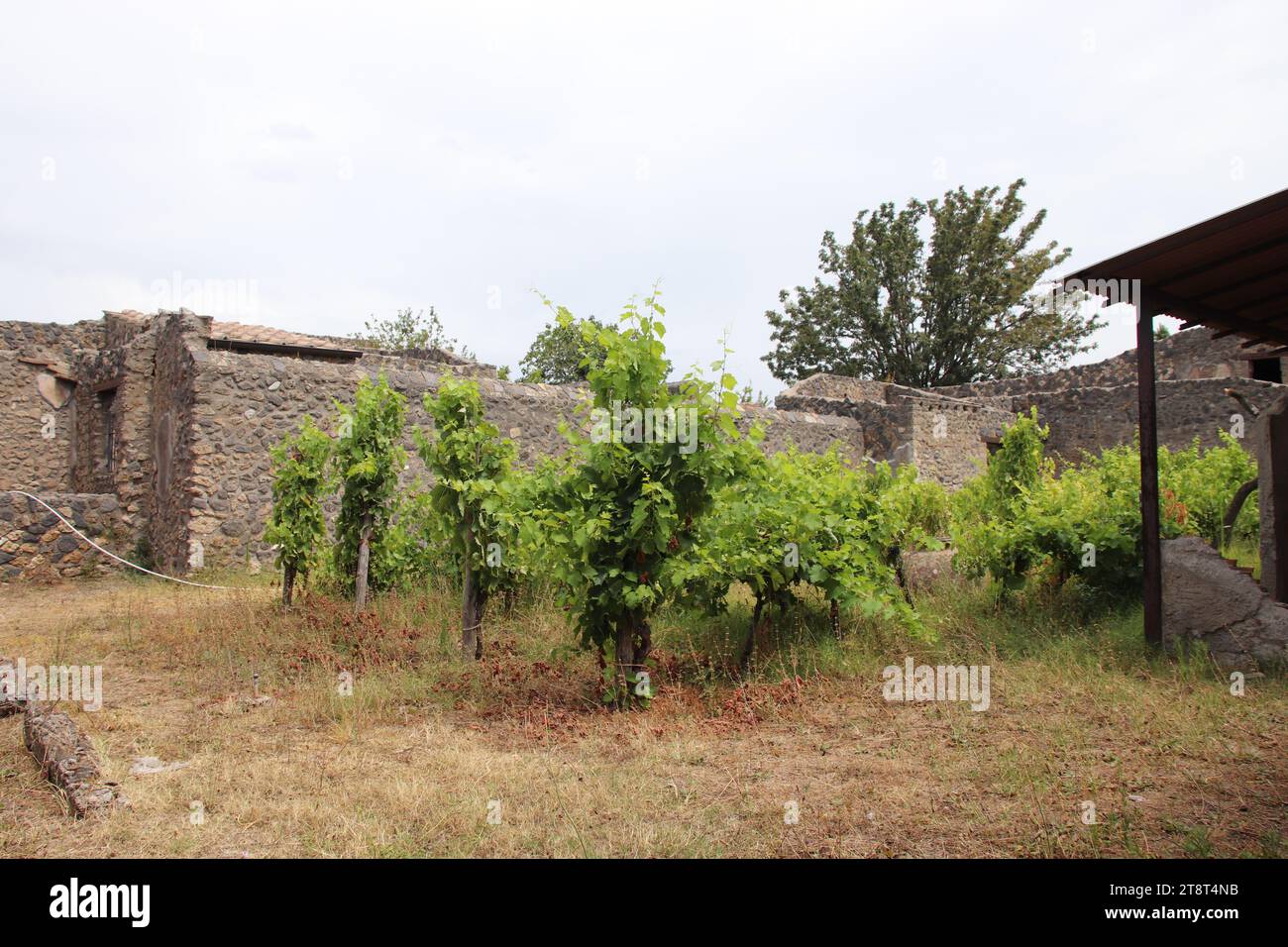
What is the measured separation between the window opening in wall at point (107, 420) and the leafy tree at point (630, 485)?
1126 centimetres

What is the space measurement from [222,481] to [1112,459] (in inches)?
429

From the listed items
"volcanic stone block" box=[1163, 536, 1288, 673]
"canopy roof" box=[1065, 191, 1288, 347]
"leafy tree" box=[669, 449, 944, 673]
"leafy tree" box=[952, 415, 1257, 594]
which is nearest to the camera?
"canopy roof" box=[1065, 191, 1288, 347]

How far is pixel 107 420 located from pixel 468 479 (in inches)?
400

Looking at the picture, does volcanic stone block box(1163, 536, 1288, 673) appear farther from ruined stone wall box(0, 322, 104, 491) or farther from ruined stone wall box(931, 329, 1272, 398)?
ruined stone wall box(0, 322, 104, 491)

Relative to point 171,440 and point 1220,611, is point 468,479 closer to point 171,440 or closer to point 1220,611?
point 1220,611

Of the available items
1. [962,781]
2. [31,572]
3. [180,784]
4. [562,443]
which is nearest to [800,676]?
[962,781]

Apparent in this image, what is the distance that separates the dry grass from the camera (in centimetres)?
386

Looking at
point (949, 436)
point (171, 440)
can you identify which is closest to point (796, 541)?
point (171, 440)

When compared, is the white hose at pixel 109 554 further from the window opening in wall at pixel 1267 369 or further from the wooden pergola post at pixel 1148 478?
the window opening in wall at pixel 1267 369

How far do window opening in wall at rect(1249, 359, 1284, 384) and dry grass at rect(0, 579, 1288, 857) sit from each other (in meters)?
14.9

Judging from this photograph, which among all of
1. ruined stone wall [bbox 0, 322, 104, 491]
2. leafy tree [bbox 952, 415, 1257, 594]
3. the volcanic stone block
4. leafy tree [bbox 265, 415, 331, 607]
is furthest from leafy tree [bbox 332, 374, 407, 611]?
ruined stone wall [bbox 0, 322, 104, 491]

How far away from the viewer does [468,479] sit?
740cm

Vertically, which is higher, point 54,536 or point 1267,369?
point 1267,369

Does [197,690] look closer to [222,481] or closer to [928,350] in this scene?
[222,481]
